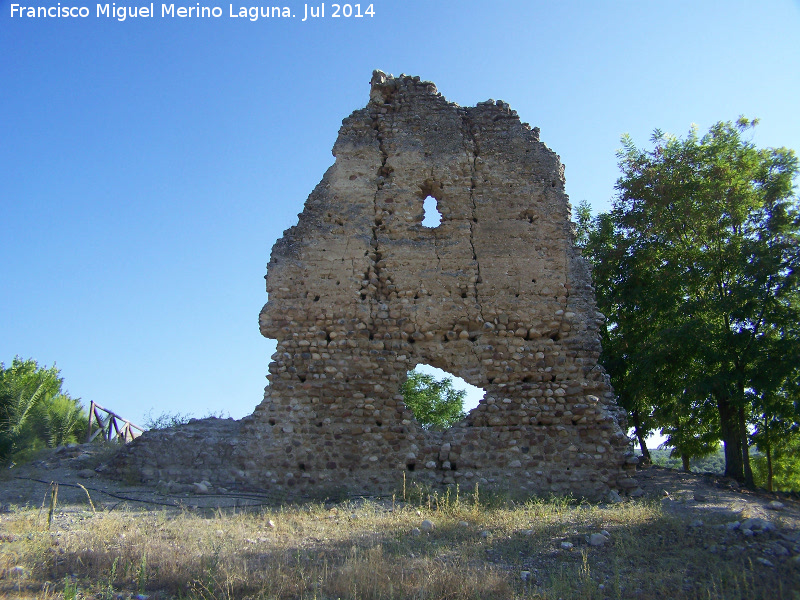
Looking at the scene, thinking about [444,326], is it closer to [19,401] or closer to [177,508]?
[177,508]

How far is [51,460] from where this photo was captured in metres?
8.95

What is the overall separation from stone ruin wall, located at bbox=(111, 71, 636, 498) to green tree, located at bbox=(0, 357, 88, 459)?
3.22 meters

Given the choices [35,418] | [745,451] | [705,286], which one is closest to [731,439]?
[745,451]

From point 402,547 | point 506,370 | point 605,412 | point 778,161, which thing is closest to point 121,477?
point 402,547

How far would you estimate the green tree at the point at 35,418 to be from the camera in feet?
32.5

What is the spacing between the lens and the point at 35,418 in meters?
11.3

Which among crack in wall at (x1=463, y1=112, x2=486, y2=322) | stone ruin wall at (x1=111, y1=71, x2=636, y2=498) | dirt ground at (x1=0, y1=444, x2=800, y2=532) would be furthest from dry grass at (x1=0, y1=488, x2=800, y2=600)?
crack in wall at (x1=463, y1=112, x2=486, y2=322)

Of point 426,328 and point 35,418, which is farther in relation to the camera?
point 35,418

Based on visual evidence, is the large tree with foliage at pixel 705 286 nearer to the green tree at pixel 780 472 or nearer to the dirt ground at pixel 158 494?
the dirt ground at pixel 158 494

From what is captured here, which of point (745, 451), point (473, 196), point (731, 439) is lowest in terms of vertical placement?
point (745, 451)

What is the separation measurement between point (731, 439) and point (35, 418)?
1271cm

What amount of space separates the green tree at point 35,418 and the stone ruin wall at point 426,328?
322cm

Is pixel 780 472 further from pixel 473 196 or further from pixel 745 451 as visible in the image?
pixel 473 196

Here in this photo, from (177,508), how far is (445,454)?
3.29 m
